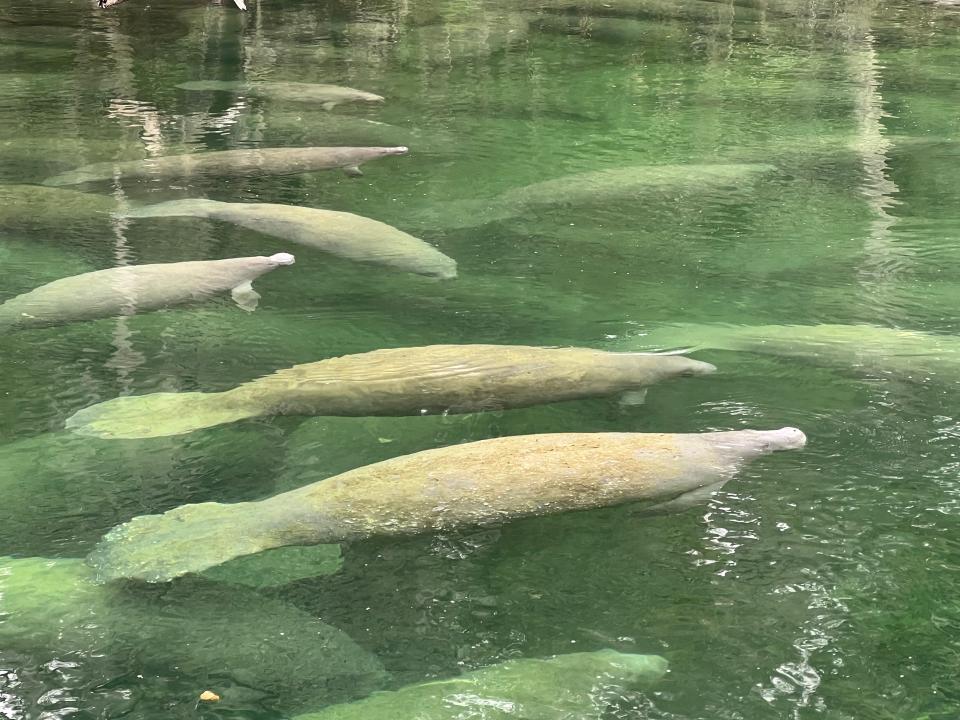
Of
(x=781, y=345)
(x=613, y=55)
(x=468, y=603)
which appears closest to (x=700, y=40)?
(x=613, y=55)

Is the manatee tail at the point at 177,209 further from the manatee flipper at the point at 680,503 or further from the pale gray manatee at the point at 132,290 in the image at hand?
the manatee flipper at the point at 680,503

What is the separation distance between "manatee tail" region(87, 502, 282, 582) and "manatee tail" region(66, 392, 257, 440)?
2.51ft

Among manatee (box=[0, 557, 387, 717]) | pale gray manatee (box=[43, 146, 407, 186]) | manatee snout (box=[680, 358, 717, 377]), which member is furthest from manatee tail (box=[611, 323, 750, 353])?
pale gray manatee (box=[43, 146, 407, 186])

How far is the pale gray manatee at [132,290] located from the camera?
244 inches

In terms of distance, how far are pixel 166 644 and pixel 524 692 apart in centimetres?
116

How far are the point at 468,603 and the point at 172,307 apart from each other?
3453 millimetres

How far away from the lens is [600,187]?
8867mm

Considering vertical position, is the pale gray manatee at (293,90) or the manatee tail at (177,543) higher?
the pale gray manatee at (293,90)

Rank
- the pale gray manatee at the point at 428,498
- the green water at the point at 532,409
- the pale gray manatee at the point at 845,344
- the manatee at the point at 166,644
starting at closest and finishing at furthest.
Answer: the manatee at the point at 166,644
the green water at the point at 532,409
the pale gray manatee at the point at 428,498
the pale gray manatee at the point at 845,344

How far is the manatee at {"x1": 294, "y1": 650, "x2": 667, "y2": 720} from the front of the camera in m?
3.22

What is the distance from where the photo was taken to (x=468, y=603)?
392cm

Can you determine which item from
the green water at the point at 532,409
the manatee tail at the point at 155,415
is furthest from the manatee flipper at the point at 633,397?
the manatee tail at the point at 155,415

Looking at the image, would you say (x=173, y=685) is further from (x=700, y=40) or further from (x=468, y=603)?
(x=700, y=40)

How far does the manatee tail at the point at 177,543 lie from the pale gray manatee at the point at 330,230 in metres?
3.27
